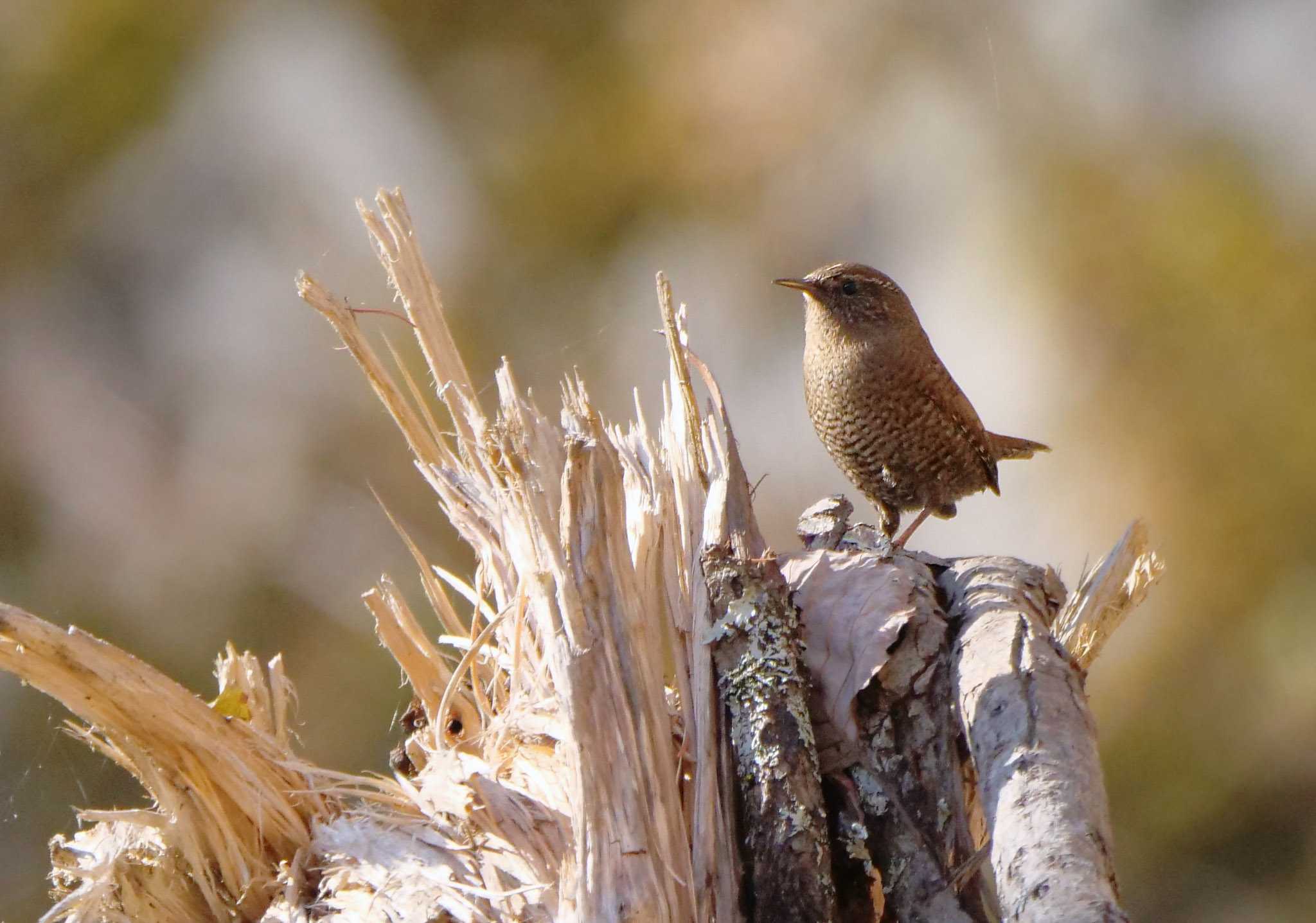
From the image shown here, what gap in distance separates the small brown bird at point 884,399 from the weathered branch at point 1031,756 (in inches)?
51.6

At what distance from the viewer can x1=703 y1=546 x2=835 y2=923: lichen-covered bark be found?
177 centimetres

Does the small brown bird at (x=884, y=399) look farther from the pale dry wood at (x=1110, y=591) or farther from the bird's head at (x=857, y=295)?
the pale dry wood at (x=1110, y=591)

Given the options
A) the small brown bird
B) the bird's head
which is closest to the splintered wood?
the small brown bird

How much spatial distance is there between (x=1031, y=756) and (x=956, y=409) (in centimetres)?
197

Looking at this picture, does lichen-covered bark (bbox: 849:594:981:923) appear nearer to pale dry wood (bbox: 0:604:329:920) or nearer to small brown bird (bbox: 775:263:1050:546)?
pale dry wood (bbox: 0:604:329:920)

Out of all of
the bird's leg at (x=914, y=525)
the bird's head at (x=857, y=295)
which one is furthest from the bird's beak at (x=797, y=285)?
the bird's leg at (x=914, y=525)

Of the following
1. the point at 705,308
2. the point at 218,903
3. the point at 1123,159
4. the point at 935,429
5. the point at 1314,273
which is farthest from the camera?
the point at 705,308

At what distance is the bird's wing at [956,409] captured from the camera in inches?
139

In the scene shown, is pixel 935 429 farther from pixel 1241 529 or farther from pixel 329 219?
pixel 329 219

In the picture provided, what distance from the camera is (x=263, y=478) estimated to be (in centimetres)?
643

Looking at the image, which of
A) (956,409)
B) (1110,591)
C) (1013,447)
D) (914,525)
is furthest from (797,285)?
(1110,591)

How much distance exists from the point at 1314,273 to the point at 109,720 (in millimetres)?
5024

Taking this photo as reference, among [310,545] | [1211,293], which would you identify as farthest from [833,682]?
[310,545]

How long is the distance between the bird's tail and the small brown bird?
0.29 meters
